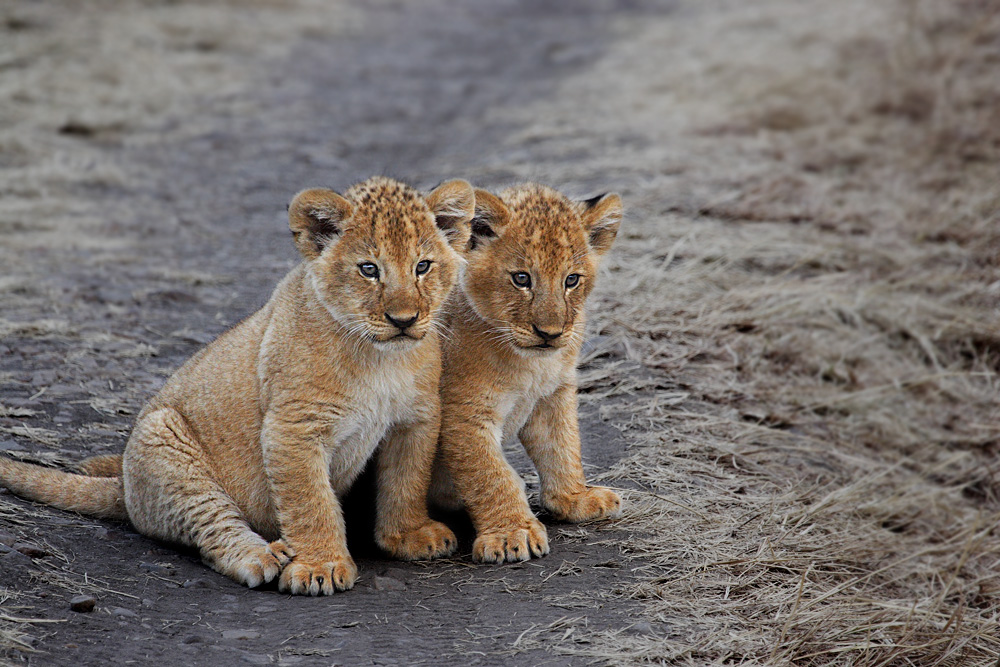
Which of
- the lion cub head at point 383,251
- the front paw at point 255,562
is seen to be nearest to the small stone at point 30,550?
the front paw at point 255,562

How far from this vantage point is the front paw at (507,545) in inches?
209

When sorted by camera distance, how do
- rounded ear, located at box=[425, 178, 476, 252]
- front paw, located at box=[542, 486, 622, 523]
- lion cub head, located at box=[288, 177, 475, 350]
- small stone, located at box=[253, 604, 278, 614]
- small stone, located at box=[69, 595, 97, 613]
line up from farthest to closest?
front paw, located at box=[542, 486, 622, 523], rounded ear, located at box=[425, 178, 476, 252], lion cub head, located at box=[288, 177, 475, 350], small stone, located at box=[253, 604, 278, 614], small stone, located at box=[69, 595, 97, 613]

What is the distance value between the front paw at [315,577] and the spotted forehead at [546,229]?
1698 millimetres

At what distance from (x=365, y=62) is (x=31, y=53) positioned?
17.9 ft

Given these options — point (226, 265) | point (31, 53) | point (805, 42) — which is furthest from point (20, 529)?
point (805, 42)

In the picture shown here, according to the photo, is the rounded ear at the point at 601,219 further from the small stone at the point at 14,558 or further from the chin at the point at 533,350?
the small stone at the point at 14,558

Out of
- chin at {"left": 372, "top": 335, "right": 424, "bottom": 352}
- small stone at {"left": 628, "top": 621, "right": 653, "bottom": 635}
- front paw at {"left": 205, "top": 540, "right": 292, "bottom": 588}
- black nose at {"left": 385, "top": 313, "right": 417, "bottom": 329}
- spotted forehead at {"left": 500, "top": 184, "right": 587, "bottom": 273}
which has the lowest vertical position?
small stone at {"left": 628, "top": 621, "right": 653, "bottom": 635}

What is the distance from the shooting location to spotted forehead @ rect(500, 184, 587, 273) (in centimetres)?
531

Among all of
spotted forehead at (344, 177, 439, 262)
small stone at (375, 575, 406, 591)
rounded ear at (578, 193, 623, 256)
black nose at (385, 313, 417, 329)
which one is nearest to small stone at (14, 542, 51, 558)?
small stone at (375, 575, 406, 591)

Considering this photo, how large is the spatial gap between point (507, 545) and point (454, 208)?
1646 millimetres

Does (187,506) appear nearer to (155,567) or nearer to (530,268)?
(155,567)

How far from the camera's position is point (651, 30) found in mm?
21578

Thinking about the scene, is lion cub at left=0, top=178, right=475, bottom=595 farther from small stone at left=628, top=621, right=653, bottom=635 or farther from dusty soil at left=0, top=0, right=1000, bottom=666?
small stone at left=628, top=621, right=653, bottom=635

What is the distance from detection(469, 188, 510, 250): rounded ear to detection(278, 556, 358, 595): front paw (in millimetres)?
1678
